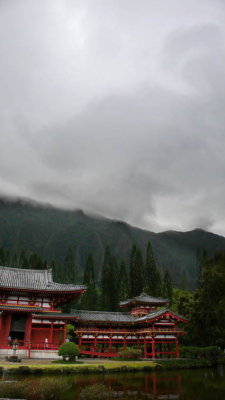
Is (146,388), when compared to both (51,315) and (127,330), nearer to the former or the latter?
(51,315)

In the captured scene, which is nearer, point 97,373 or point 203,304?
point 97,373

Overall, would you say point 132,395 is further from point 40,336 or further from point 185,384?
point 40,336

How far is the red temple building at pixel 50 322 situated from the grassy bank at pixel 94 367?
138 inches

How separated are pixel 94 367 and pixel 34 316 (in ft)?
27.1

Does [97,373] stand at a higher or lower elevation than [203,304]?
lower

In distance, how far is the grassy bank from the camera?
21038mm

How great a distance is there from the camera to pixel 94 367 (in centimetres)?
2327

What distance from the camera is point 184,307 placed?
40.6 metres

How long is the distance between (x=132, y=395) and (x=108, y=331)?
19.3 meters

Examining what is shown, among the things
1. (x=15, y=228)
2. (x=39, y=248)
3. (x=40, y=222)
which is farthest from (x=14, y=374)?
(x=40, y=222)

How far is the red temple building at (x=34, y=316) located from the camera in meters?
27.8

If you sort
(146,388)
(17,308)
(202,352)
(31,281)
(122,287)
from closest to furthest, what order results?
(146,388), (17,308), (202,352), (31,281), (122,287)

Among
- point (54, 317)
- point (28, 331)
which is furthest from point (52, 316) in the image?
point (28, 331)

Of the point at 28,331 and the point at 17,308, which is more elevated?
Result: the point at 17,308
